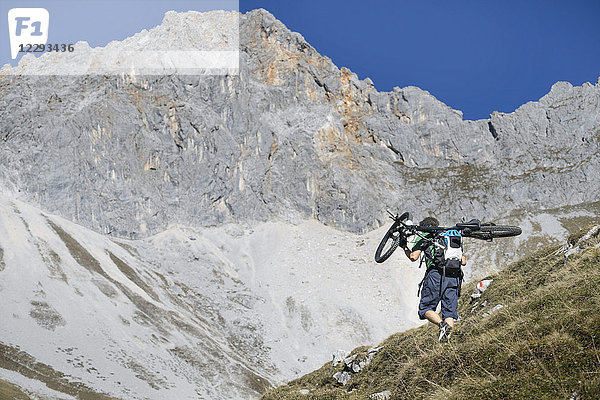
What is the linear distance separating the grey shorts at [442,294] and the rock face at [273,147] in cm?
12561

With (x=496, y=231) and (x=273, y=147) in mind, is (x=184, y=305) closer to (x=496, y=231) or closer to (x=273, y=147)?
(x=273, y=147)

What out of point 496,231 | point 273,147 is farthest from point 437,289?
point 273,147

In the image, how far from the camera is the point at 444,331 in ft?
31.8

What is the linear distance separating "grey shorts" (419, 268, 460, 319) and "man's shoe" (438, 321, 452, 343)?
0.77 feet

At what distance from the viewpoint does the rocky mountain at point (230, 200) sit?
227ft

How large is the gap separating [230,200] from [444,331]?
140m

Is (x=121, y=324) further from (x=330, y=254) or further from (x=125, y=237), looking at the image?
(x=330, y=254)

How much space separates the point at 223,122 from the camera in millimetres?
158625

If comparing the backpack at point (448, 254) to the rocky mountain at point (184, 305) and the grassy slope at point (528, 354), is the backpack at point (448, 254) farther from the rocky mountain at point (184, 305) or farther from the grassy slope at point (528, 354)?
the rocky mountain at point (184, 305)

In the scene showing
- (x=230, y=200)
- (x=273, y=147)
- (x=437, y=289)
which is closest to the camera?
(x=437, y=289)

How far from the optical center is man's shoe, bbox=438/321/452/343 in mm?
9688

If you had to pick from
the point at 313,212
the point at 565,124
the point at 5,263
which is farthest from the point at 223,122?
the point at 565,124

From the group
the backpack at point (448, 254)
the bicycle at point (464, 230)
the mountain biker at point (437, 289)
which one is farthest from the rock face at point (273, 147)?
the backpack at point (448, 254)

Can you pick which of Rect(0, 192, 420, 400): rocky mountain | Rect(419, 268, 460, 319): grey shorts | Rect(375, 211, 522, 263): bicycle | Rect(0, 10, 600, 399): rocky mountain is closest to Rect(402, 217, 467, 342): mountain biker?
Rect(419, 268, 460, 319): grey shorts
